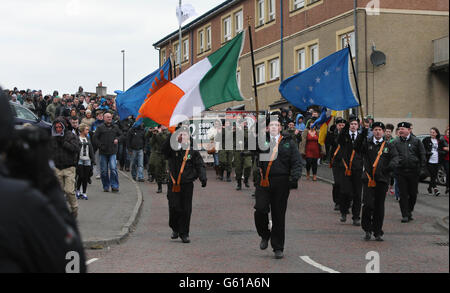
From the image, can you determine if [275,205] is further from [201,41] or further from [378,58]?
[201,41]

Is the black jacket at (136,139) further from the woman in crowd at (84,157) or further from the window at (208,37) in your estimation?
the window at (208,37)

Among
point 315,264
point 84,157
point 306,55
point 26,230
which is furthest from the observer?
point 306,55

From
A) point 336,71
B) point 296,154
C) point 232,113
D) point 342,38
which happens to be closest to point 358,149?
point 336,71

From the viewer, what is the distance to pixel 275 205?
364 inches

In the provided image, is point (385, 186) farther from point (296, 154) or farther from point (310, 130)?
point (310, 130)

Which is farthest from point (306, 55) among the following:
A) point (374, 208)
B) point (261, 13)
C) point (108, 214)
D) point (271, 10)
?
point (374, 208)

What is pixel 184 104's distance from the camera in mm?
10789

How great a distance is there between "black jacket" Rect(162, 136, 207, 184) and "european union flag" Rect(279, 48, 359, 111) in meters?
2.53

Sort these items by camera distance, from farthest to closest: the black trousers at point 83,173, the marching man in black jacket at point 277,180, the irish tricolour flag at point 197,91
Result: the black trousers at point 83,173
the irish tricolour flag at point 197,91
the marching man in black jacket at point 277,180

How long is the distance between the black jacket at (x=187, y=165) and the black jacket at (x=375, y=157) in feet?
9.30

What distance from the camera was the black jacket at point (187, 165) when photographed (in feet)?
36.4

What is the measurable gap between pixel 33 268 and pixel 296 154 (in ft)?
24.9

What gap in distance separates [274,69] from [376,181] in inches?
1087

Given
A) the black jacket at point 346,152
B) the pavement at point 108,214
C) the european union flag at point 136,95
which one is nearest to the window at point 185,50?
the pavement at point 108,214
